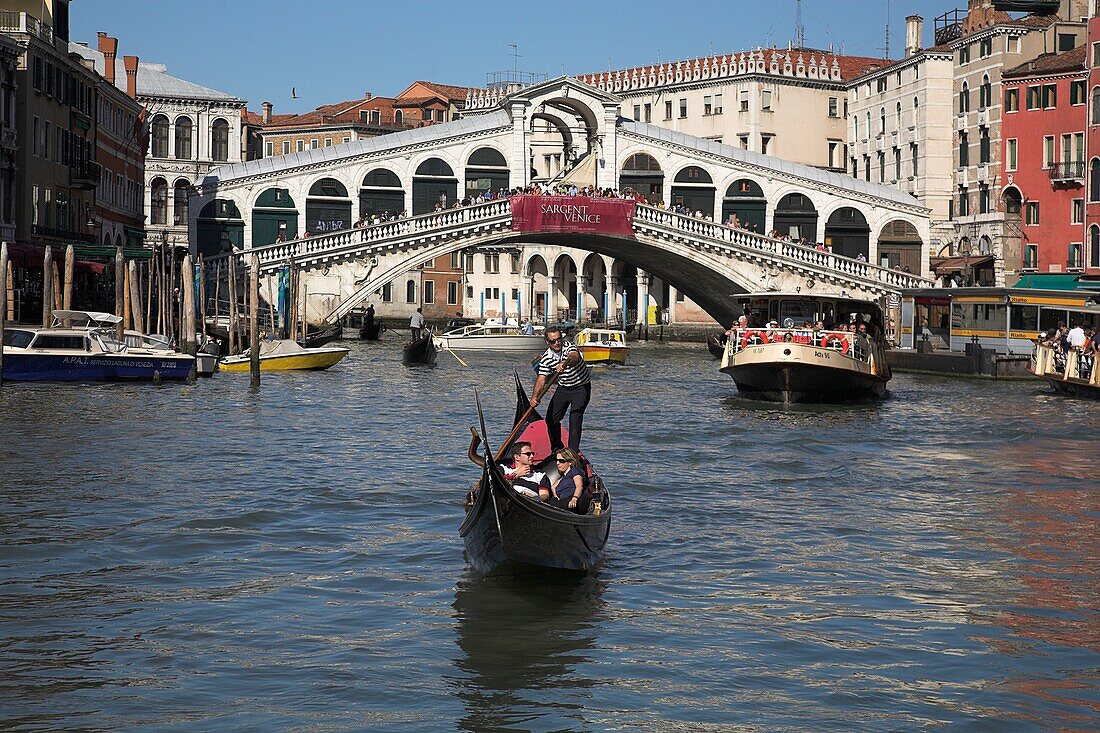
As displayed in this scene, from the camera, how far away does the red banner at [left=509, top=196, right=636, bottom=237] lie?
A: 125 feet

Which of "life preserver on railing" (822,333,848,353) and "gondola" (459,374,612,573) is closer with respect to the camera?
"gondola" (459,374,612,573)

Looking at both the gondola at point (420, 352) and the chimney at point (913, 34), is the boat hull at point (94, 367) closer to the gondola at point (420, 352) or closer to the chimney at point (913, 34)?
the gondola at point (420, 352)

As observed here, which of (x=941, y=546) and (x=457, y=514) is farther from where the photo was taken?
(x=457, y=514)

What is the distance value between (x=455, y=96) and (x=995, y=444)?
5391 centimetres

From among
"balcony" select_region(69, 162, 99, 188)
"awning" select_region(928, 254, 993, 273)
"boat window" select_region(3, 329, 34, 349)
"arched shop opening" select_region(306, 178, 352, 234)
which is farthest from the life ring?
"arched shop opening" select_region(306, 178, 352, 234)

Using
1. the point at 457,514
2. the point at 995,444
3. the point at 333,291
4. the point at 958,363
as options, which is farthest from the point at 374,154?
the point at 457,514

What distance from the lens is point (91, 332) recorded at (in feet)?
77.8

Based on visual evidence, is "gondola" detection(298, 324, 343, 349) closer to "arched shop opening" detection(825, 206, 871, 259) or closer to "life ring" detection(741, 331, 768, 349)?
"life ring" detection(741, 331, 768, 349)

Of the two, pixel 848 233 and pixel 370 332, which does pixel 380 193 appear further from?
pixel 848 233

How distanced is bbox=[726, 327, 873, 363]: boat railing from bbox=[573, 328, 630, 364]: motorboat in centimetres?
1059

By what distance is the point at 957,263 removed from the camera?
42.0 metres

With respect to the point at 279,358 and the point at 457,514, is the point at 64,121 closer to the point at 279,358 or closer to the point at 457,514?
the point at 279,358

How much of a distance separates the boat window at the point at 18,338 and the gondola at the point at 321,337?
303 inches

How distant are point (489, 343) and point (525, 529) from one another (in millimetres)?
29767
